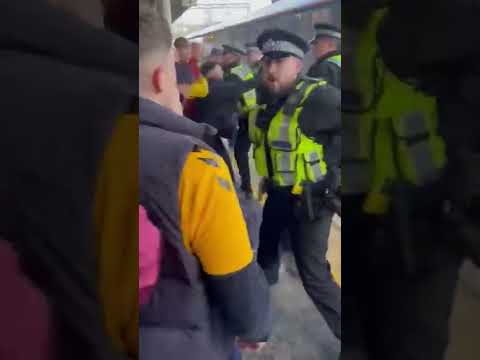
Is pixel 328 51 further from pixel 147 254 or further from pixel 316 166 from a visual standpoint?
pixel 147 254

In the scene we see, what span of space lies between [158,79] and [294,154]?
24cm

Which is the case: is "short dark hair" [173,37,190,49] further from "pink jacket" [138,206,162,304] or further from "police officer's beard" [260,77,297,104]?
"pink jacket" [138,206,162,304]

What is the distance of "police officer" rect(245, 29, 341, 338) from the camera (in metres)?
0.80

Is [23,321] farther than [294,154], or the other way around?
[294,154]

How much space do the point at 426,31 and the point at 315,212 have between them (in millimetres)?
323

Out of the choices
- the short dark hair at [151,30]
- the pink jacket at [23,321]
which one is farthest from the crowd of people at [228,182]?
the pink jacket at [23,321]

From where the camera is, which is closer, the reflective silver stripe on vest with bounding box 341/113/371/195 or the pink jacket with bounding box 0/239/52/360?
the pink jacket with bounding box 0/239/52/360

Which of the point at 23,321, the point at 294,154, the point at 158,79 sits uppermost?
the point at 158,79

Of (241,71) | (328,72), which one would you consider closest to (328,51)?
(328,72)

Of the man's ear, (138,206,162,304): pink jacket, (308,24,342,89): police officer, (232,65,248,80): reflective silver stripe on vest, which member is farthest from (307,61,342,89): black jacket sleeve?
(138,206,162,304): pink jacket

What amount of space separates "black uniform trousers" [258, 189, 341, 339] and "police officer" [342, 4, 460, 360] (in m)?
0.03

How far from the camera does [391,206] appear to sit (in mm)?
825

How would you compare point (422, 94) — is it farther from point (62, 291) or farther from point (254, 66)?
point (62, 291)

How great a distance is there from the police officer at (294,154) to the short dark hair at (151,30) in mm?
153
